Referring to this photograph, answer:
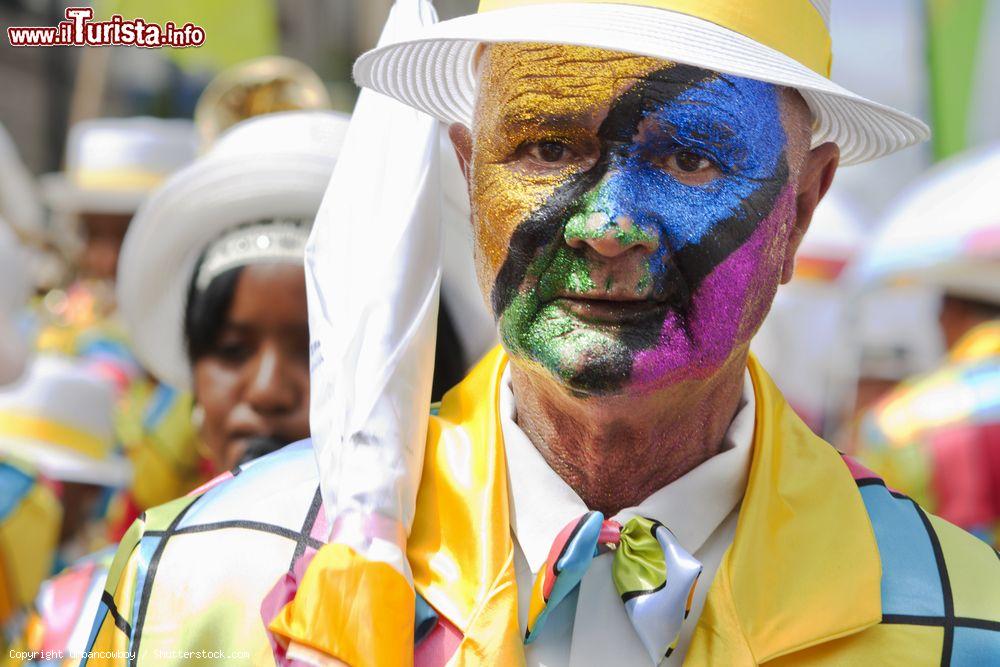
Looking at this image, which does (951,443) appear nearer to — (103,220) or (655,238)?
(655,238)

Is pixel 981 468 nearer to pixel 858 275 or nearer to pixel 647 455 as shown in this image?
pixel 858 275

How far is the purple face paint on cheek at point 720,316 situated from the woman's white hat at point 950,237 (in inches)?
127

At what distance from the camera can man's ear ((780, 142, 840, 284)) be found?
2.09 metres

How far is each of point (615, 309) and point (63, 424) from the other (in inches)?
143

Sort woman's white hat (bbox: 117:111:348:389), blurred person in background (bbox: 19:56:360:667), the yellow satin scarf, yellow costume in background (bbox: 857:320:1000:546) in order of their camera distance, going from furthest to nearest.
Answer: yellow costume in background (bbox: 857:320:1000:546) → woman's white hat (bbox: 117:111:348:389) → blurred person in background (bbox: 19:56:360:667) → the yellow satin scarf

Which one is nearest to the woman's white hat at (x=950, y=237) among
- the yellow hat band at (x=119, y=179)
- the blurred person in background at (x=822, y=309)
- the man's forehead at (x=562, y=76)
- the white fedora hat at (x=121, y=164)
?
the blurred person in background at (x=822, y=309)

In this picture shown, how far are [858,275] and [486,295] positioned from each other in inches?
159

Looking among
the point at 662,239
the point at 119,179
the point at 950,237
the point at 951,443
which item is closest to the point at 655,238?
the point at 662,239

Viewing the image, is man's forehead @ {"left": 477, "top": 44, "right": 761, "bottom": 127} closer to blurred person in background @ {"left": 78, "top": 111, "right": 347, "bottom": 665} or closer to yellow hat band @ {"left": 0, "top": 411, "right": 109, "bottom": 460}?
blurred person in background @ {"left": 78, "top": 111, "right": 347, "bottom": 665}

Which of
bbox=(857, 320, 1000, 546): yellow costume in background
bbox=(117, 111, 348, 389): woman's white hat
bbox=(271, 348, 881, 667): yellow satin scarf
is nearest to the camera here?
bbox=(271, 348, 881, 667): yellow satin scarf

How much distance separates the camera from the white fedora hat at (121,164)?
725 cm

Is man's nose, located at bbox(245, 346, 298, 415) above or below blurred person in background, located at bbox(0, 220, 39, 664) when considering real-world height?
above

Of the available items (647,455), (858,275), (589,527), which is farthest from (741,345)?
(858,275)

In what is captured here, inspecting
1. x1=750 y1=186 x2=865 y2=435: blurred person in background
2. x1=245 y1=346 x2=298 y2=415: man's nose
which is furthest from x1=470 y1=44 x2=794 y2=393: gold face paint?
x1=750 y1=186 x2=865 y2=435: blurred person in background
